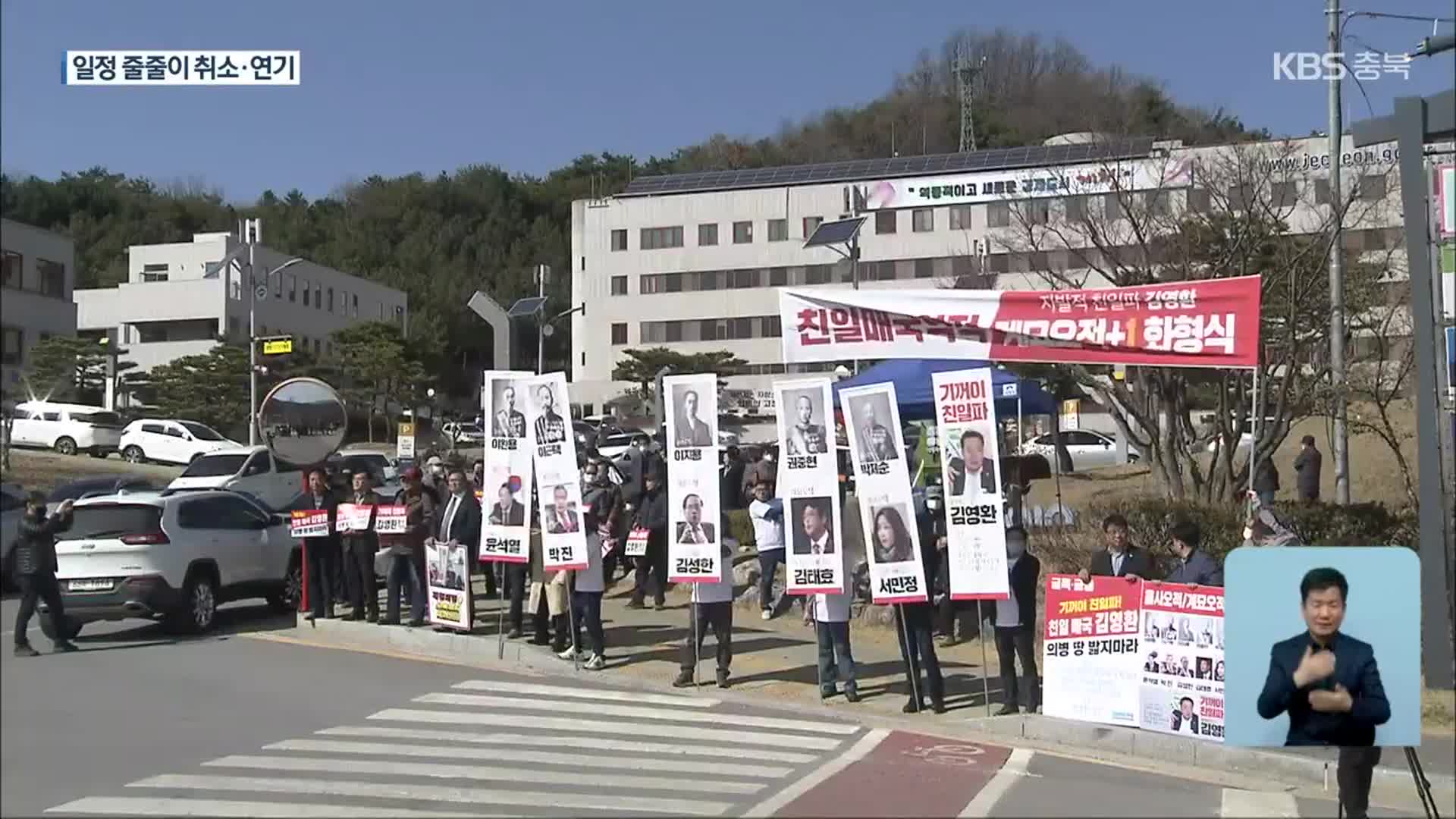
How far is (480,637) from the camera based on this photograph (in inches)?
596

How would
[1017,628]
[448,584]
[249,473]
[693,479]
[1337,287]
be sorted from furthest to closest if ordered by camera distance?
1. [249,473]
2. [1337,287]
3. [448,584]
4. [693,479]
5. [1017,628]

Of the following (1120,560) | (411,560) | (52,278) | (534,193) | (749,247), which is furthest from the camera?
(534,193)

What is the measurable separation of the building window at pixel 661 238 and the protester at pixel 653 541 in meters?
50.7

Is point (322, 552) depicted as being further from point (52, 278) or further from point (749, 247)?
point (749, 247)

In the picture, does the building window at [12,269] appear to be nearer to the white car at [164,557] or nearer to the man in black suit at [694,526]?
the man in black suit at [694,526]

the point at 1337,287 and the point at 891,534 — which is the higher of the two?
the point at 1337,287

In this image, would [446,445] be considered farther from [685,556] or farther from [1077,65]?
[685,556]

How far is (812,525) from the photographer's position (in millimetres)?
12797

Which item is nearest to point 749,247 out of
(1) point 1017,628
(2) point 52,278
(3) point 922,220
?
(3) point 922,220

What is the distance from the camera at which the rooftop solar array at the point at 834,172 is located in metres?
61.0
